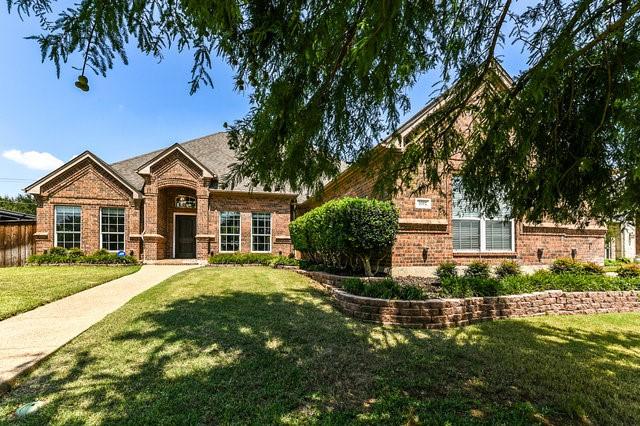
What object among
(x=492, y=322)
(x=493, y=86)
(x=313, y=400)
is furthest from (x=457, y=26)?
(x=492, y=322)

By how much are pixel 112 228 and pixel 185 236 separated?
3.62 metres

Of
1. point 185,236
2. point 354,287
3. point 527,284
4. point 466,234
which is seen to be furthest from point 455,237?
point 185,236

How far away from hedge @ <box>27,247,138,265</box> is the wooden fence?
40.5 inches

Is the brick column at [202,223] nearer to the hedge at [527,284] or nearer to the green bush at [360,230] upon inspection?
the green bush at [360,230]

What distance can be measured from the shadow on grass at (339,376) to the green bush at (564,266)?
223 inches

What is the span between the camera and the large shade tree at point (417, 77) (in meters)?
2.33

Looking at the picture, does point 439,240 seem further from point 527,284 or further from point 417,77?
point 417,77

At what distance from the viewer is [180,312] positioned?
231 inches

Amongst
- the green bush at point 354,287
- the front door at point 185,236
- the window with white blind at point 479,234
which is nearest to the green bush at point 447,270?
the window with white blind at point 479,234

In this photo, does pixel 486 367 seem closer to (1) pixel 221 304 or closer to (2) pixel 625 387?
(2) pixel 625 387

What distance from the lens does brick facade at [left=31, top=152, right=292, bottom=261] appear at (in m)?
15.3

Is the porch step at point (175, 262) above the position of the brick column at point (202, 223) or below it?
below

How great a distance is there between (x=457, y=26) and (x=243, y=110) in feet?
8.41

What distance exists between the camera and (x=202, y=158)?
1886 centimetres
